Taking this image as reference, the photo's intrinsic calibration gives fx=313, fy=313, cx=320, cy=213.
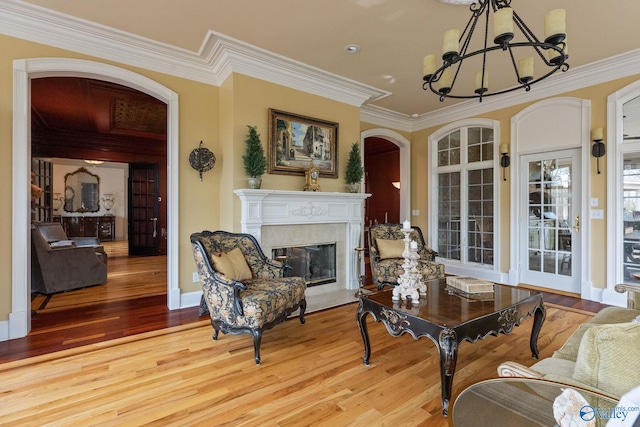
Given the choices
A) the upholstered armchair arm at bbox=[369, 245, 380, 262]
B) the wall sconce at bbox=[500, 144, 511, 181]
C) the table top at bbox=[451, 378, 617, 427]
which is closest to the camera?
the table top at bbox=[451, 378, 617, 427]

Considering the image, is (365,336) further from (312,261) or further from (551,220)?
(551,220)

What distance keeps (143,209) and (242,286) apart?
6.94m

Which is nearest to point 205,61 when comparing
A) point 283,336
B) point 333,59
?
point 333,59

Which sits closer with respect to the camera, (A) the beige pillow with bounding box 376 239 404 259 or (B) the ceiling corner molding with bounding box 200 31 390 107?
(B) the ceiling corner molding with bounding box 200 31 390 107

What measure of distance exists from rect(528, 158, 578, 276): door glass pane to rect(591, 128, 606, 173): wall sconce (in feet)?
1.30

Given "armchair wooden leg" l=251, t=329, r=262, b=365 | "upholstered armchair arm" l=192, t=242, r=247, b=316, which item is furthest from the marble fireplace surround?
"armchair wooden leg" l=251, t=329, r=262, b=365

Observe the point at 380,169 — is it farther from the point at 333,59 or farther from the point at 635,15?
the point at 635,15

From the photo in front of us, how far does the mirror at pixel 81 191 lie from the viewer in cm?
1067

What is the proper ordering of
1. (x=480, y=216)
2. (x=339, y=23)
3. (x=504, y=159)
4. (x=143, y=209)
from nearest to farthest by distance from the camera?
(x=339, y=23) < (x=504, y=159) < (x=480, y=216) < (x=143, y=209)

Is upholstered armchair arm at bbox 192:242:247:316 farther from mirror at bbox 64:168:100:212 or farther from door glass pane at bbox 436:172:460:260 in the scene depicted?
mirror at bbox 64:168:100:212

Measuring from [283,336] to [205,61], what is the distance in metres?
3.31

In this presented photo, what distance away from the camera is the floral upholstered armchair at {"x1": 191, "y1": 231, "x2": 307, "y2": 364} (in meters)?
2.53

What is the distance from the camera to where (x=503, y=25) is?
182 centimetres

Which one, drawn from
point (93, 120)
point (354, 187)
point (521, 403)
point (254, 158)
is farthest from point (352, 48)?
point (93, 120)
